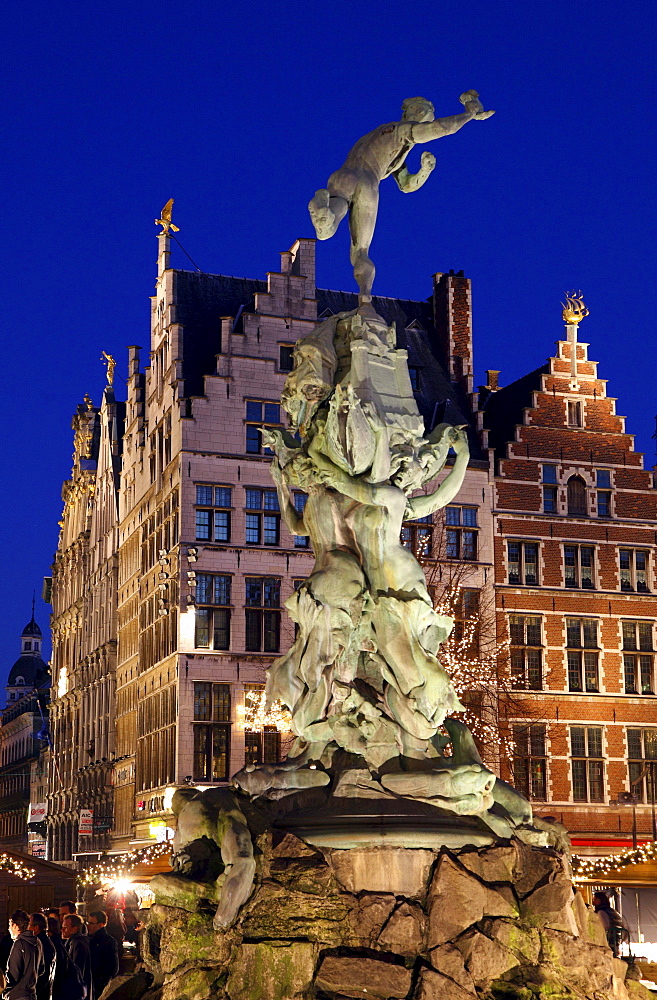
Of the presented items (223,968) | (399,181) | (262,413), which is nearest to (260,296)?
(262,413)

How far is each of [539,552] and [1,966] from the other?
29558 mm

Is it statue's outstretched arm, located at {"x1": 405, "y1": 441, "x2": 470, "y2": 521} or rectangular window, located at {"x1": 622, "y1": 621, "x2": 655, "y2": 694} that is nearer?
statue's outstretched arm, located at {"x1": 405, "y1": 441, "x2": 470, "y2": 521}

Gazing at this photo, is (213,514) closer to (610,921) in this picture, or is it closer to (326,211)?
(610,921)

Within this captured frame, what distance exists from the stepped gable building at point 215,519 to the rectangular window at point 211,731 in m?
0.04

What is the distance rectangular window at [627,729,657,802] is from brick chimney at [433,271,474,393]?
12.5 m

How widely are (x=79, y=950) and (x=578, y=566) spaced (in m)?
32.0

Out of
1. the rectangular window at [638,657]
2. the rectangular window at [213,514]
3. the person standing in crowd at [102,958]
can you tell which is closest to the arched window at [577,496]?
the rectangular window at [638,657]

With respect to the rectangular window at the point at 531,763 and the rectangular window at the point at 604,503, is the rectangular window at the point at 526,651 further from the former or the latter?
the rectangular window at the point at 604,503

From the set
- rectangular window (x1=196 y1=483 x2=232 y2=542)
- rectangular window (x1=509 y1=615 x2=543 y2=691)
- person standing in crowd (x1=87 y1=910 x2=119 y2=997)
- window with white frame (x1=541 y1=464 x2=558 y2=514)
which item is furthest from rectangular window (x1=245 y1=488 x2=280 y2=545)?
person standing in crowd (x1=87 y1=910 x2=119 y2=997)

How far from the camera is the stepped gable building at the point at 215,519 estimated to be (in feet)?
127

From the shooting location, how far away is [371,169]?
1402 cm

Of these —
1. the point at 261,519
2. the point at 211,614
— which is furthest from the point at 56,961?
the point at 261,519

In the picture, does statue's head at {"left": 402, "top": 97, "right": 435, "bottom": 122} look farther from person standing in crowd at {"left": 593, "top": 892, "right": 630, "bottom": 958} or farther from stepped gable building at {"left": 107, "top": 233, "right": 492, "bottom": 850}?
stepped gable building at {"left": 107, "top": 233, "right": 492, "bottom": 850}

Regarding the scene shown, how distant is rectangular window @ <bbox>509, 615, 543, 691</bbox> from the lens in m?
40.7
